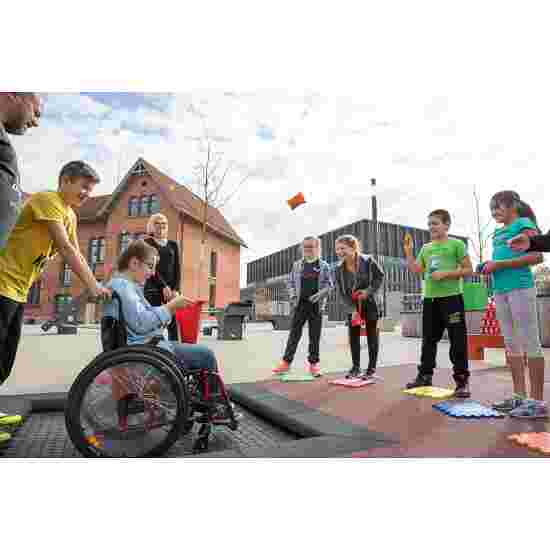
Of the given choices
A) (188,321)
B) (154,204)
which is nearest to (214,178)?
(154,204)

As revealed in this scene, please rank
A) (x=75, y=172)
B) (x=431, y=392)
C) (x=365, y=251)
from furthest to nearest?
(x=365, y=251)
(x=431, y=392)
(x=75, y=172)

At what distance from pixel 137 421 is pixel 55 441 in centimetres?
55

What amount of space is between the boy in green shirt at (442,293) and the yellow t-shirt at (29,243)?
198 centimetres

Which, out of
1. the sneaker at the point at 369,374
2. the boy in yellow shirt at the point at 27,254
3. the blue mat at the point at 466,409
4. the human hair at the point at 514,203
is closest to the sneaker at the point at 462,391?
the blue mat at the point at 466,409

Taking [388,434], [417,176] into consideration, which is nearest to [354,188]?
[417,176]

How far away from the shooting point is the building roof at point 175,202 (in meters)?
2.31

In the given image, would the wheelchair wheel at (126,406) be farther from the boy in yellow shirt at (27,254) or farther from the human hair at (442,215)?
the human hair at (442,215)

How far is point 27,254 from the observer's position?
1663 mm

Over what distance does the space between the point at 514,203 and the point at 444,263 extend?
0.51 m

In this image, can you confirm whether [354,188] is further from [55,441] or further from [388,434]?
[55,441]

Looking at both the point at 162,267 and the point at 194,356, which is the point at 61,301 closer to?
the point at 162,267

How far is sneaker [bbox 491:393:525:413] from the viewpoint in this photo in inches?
72.6
